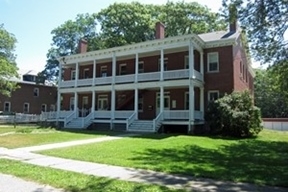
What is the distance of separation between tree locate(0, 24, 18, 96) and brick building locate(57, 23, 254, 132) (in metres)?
11.2

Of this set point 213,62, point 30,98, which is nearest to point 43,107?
point 30,98

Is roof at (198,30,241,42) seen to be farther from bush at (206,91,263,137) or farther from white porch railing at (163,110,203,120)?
white porch railing at (163,110,203,120)

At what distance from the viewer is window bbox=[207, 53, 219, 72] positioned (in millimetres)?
27344

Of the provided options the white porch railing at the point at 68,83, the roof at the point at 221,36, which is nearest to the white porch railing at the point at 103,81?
the white porch railing at the point at 68,83

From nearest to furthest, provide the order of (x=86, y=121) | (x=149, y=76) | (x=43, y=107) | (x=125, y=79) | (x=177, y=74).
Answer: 1. (x=177, y=74)
2. (x=149, y=76)
3. (x=125, y=79)
4. (x=86, y=121)
5. (x=43, y=107)

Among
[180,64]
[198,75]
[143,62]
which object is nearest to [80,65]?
[143,62]

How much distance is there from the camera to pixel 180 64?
92.3ft

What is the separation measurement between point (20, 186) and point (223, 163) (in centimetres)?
710

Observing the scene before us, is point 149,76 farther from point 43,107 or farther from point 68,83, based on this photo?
point 43,107

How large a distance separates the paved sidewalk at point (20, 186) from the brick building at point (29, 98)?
40.9 metres

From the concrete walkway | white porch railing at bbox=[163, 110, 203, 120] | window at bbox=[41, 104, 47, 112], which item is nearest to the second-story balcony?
white porch railing at bbox=[163, 110, 203, 120]

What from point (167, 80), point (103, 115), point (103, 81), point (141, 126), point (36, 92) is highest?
point (36, 92)

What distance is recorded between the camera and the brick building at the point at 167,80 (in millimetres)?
24781

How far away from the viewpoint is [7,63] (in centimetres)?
3903
